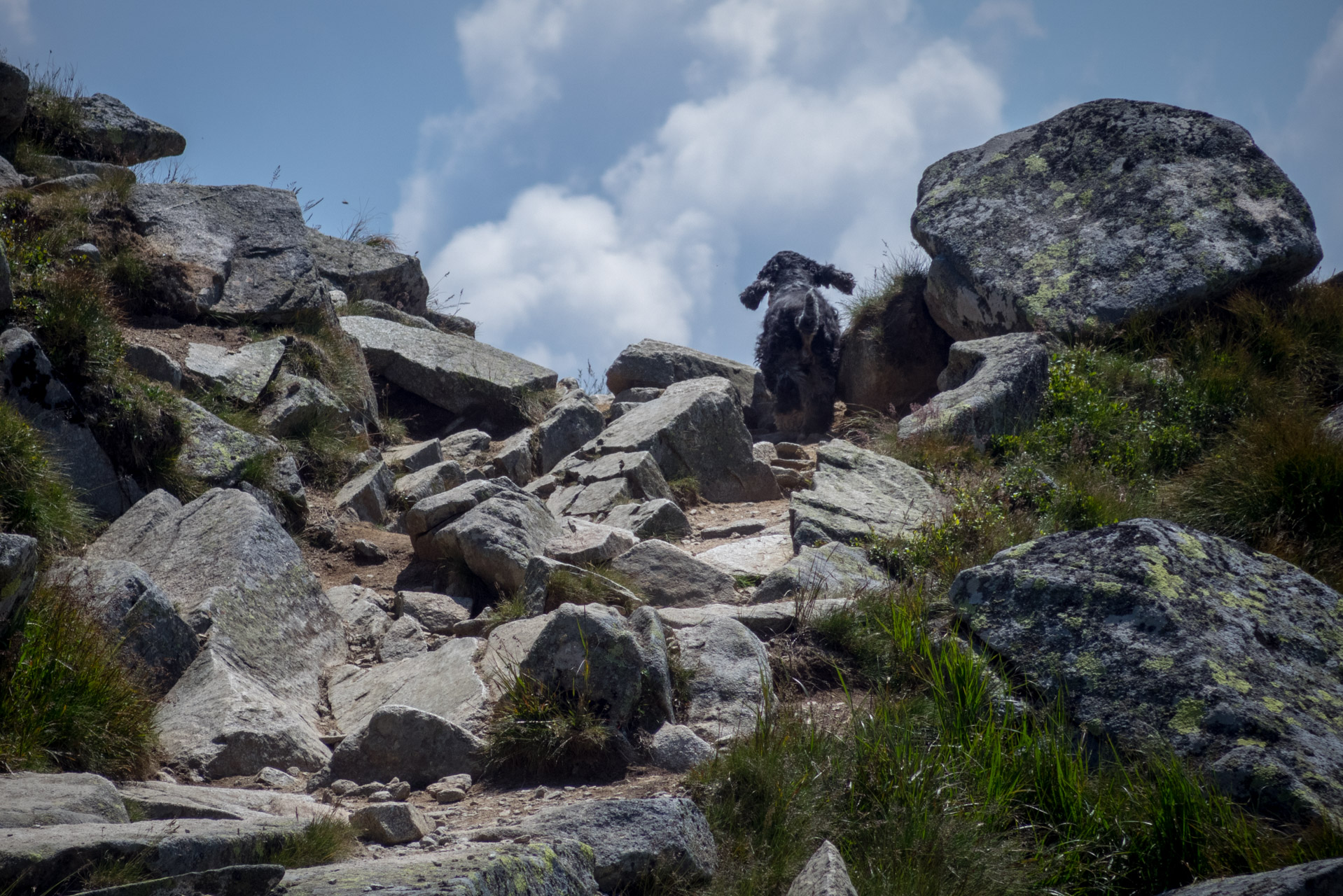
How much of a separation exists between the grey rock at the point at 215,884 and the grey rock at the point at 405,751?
214cm

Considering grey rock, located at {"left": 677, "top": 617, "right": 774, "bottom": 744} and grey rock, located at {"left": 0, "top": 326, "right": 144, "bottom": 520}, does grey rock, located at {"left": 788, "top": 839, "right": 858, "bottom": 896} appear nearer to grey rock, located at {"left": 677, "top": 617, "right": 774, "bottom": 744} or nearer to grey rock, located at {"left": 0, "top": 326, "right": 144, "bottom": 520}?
grey rock, located at {"left": 677, "top": 617, "right": 774, "bottom": 744}

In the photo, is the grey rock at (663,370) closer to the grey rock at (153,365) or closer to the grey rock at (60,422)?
the grey rock at (153,365)

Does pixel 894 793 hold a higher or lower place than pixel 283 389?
lower

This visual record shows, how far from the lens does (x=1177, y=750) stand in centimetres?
→ 418

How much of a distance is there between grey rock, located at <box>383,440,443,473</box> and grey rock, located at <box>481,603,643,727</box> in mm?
5241

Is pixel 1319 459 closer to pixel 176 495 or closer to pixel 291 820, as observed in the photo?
pixel 291 820

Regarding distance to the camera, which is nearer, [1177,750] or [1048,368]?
[1177,750]

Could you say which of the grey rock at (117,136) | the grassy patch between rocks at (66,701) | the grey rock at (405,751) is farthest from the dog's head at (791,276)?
the grassy patch between rocks at (66,701)

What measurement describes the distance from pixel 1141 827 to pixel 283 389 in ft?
28.0

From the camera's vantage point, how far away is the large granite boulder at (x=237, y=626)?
4535mm

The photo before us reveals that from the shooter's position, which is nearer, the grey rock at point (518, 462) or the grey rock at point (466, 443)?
the grey rock at point (518, 462)

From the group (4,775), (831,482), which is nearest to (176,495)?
(4,775)

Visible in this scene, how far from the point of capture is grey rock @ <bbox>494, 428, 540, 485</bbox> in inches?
396

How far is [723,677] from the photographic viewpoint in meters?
5.20
